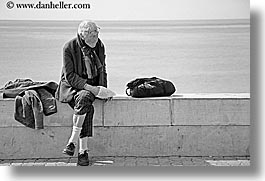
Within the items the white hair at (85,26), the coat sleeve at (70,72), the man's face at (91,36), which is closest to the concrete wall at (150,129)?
the coat sleeve at (70,72)

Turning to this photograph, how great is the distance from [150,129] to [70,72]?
93 cm

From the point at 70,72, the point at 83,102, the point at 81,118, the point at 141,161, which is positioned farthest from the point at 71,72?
the point at 141,161

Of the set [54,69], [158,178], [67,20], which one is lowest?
[158,178]

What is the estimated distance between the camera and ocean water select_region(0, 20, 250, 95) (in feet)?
23.8

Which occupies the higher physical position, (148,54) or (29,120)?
(148,54)

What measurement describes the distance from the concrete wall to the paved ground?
48 mm

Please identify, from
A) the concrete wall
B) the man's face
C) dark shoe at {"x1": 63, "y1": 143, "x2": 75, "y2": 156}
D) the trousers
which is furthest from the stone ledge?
the man's face

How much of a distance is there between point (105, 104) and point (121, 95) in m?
0.19

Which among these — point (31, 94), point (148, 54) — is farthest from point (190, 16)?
point (31, 94)

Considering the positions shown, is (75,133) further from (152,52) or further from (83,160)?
(152,52)

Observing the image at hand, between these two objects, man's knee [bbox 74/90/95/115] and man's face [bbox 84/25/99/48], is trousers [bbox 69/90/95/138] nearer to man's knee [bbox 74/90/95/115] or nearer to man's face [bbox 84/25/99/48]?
man's knee [bbox 74/90/95/115]

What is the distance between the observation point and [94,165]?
7.08 metres

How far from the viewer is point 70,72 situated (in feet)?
23.1

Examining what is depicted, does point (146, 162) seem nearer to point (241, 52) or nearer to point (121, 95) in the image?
point (121, 95)
